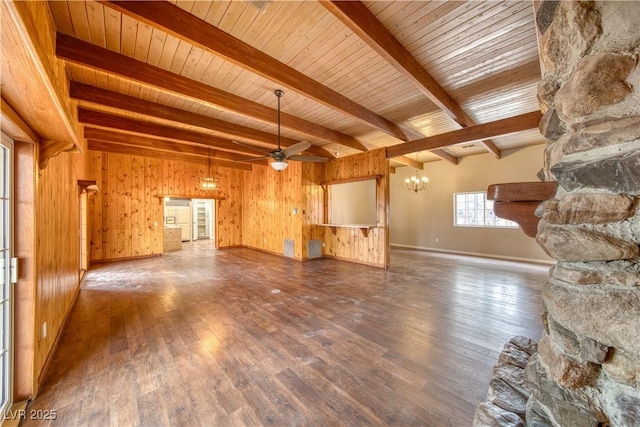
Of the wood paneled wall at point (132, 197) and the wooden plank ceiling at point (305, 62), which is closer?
the wooden plank ceiling at point (305, 62)

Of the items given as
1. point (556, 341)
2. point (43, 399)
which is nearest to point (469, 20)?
point (556, 341)

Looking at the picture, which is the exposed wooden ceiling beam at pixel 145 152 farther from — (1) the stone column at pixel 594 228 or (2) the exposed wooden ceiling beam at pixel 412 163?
(1) the stone column at pixel 594 228

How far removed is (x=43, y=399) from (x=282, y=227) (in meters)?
6.02

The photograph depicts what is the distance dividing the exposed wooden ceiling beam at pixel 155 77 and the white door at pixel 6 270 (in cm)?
133

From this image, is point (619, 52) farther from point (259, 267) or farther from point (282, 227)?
point (282, 227)

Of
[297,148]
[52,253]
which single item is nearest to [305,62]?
[297,148]

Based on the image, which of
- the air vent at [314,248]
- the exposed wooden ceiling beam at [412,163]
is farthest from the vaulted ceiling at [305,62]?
the air vent at [314,248]

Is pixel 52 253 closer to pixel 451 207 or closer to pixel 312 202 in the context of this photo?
pixel 312 202

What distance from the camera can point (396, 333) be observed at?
2734 millimetres

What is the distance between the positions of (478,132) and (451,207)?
422cm

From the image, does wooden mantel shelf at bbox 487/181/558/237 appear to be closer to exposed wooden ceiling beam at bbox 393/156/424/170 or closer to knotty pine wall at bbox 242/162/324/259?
knotty pine wall at bbox 242/162/324/259

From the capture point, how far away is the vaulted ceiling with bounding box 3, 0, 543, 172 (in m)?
2.19

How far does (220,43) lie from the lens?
2.40 metres

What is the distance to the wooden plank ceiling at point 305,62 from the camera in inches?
86.4
